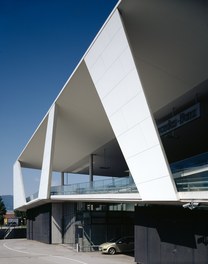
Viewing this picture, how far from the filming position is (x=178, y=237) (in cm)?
1730

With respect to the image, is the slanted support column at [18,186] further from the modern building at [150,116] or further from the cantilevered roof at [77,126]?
the modern building at [150,116]

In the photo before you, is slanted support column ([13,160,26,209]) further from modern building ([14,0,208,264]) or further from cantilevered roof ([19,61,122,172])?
modern building ([14,0,208,264])

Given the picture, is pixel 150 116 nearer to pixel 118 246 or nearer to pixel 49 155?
pixel 118 246

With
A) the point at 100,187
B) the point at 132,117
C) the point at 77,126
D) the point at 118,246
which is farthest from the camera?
the point at 77,126

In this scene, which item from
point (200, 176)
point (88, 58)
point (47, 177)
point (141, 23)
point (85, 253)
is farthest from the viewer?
point (47, 177)

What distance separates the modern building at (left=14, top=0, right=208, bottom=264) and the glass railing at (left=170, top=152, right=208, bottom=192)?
0.04 metres

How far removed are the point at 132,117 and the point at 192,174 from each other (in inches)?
160

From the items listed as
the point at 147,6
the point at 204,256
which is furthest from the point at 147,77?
the point at 204,256

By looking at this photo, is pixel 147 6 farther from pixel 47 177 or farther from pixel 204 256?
pixel 47 177

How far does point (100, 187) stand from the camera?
2375 centimetres

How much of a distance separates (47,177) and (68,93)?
29.2 feet

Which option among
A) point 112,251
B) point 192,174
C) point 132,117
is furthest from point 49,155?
point 192,174

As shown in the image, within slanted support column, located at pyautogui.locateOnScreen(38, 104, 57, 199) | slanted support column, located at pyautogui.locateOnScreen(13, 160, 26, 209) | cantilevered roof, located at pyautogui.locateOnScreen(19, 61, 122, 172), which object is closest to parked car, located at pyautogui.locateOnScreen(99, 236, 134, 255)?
slanted support column, located at pyautogui.locateOnScreen(38, 104, 57, 199)

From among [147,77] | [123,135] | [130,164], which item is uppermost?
[147,77]
